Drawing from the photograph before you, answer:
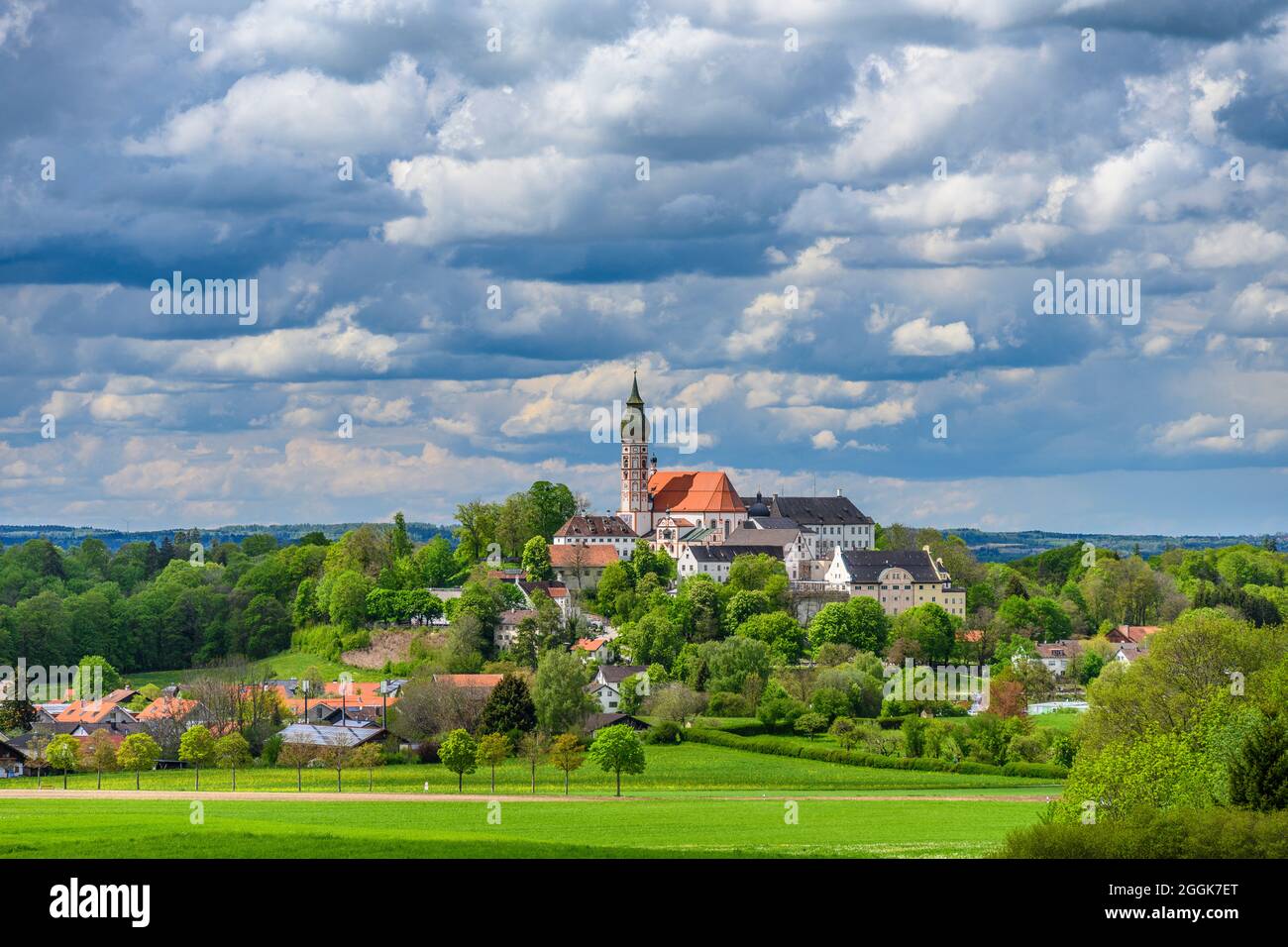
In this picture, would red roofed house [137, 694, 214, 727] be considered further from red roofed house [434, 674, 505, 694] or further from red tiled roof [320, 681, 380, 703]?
red roofed house [434, 674, 505, 694]

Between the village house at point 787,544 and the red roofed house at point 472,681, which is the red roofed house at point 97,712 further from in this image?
the village house at point 787,544

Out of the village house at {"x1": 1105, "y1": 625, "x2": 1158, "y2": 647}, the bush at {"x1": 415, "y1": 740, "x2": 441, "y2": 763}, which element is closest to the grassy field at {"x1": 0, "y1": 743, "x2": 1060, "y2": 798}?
the bush at {"x1": 415, "y1": 740, "x2": 441, "y2": 763}

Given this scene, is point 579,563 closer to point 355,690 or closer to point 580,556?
point 580,556

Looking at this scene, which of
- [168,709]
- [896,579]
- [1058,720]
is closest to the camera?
[1058,720]

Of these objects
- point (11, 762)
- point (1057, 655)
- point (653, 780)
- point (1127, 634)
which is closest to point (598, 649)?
point (1057, 655)

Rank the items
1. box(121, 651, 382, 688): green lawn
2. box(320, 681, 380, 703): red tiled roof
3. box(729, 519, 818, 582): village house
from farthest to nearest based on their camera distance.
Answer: box(729, 519, 818, 582): village house < box(121, 651, 382, 688): green lawn < box(320, 681, 380, 703): red tiled roof

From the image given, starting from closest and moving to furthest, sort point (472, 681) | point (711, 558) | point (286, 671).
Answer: point (472, 681) → point (286, 671) → point (711, 558)

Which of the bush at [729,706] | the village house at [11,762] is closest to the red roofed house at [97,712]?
the village house at [11,762]
